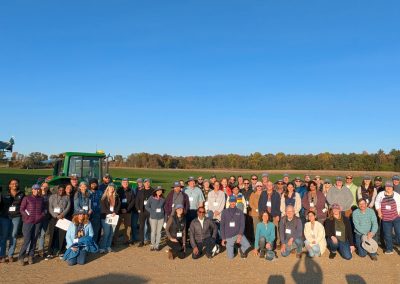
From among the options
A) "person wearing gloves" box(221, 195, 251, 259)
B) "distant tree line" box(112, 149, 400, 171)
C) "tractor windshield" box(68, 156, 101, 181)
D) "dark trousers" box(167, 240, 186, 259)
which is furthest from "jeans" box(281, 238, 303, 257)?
"distant tree line" box(112, 149, 400, 171)

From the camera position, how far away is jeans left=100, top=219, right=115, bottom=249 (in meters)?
8.96

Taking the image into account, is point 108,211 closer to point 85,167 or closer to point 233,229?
point 233,229

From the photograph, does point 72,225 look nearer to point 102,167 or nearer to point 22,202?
point 22,202

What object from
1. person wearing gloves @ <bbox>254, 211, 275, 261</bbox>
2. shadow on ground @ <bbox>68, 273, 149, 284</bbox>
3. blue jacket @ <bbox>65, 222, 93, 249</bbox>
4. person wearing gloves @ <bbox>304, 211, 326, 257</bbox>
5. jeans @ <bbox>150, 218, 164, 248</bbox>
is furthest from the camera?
jeans @ <bbox>150, 218, 164, 248</bbox>

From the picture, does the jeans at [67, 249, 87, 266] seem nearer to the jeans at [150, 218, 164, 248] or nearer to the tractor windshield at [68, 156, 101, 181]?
the jeans at [150, 218, 164, 248]

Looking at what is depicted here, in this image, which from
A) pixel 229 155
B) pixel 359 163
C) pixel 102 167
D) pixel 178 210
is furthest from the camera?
pixel 229 155

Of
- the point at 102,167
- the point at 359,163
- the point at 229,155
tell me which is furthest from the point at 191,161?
the point at 102,167

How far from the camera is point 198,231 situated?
342 inches

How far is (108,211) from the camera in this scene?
9086mm

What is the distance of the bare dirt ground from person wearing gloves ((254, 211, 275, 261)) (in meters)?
0.30

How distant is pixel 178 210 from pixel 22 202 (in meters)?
3.48

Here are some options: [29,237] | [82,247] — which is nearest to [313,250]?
[82,247]

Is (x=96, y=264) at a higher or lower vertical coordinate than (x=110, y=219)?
lower

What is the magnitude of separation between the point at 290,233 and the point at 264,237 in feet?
2.06
